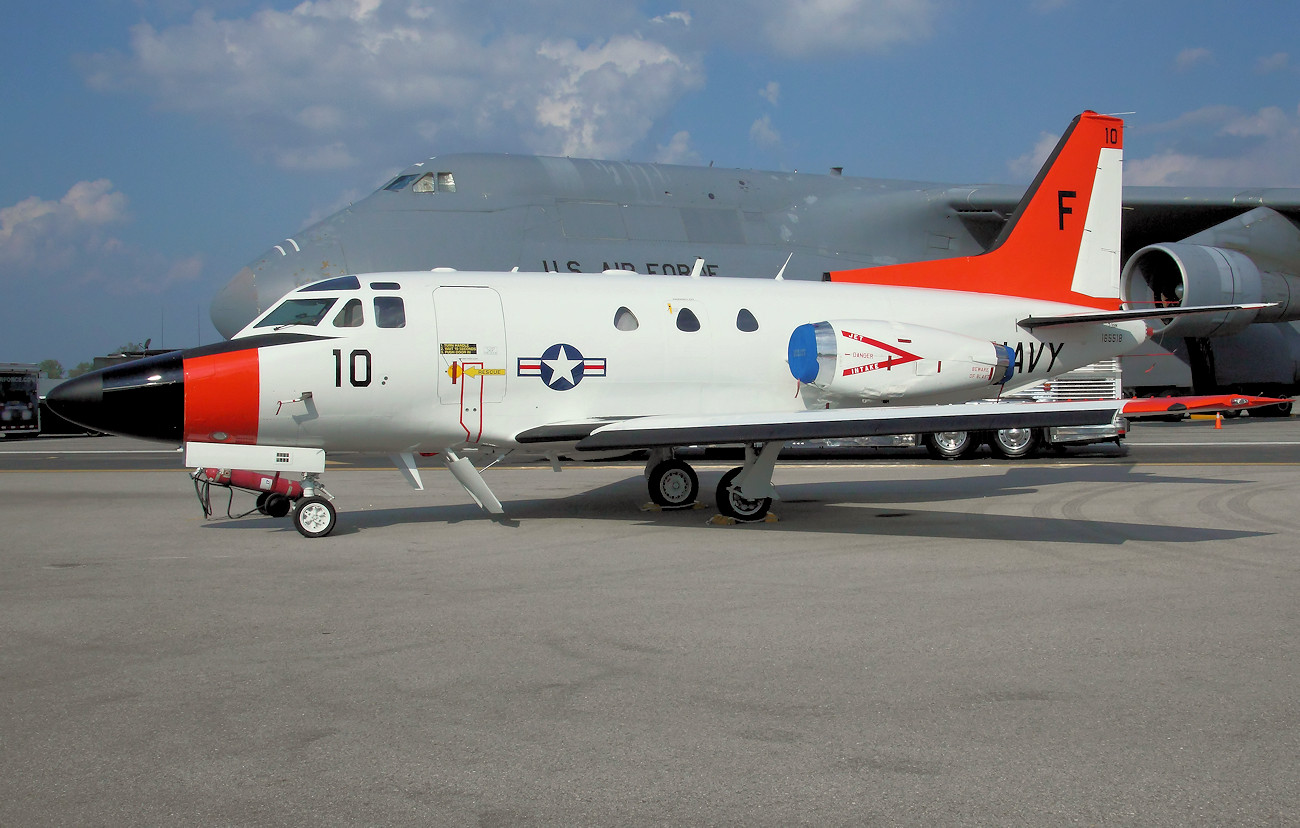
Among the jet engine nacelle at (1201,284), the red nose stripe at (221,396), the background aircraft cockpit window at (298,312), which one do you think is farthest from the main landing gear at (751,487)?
the jet engine nacelle at (1201,284)

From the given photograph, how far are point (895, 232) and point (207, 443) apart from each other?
1716 centimetres

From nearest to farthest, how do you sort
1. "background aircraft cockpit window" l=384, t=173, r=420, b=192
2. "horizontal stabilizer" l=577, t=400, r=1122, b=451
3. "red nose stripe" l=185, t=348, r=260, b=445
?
1. "horizontal stabilizer" l=577, t=400, r=1122, b=451
2. "red nose stripe" l=185, t=348, r=260, b=445
3. "background aircraft cockpit window" l=384, t=173, r=420, b=192

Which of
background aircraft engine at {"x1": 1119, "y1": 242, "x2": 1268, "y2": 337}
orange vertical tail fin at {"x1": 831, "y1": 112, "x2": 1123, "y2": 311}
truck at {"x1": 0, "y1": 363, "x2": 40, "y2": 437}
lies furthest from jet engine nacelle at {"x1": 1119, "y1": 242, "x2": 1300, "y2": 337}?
truck at {"x1": 0, "y1": 363, "x2": 40, "y2": 437}

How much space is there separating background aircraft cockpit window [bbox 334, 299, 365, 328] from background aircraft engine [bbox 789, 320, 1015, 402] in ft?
16.5

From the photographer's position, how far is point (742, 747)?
14.9 feet

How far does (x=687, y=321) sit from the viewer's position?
40.0 feet

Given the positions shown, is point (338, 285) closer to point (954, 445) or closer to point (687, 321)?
point (687, 321)

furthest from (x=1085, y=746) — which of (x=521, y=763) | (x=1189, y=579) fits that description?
(x=1189, y=579)

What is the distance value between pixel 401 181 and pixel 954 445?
12041mm

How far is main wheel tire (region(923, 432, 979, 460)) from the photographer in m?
20.2

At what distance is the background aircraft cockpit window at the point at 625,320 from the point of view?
1192 centimetres

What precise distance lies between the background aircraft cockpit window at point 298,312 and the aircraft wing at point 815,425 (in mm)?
2580

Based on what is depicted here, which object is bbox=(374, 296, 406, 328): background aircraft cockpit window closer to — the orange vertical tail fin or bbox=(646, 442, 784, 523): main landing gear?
bbox=(646, 442, 784, 523): main landing gear

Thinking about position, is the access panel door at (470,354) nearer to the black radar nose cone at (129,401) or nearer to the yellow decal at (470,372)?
the yellow decal at (470,372)
